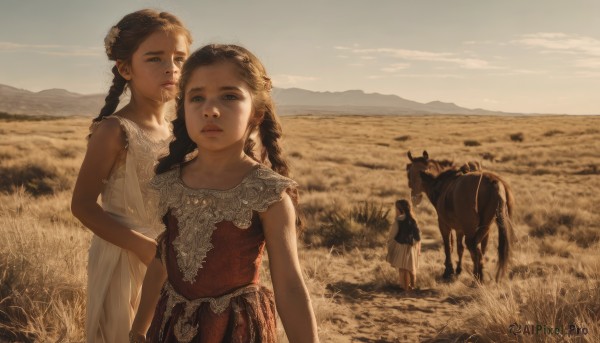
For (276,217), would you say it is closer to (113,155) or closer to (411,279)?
(113,155)

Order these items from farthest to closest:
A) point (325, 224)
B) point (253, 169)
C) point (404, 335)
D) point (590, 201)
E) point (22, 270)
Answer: point (590, 201) → point (325, 224) → point (404, 335) → point (22, 270) → point (253, 169)

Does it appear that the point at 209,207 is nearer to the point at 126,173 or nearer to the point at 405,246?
the point at 126,173

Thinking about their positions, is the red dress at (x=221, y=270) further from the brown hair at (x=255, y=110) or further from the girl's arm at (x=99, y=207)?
the girl's arm at (x=99, y=207)

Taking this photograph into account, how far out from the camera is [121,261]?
7.43 feet

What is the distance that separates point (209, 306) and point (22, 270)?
328cm

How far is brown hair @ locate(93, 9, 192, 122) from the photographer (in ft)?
7.64

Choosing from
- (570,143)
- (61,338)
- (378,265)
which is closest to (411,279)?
(378,265)

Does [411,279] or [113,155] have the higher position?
[113,155]

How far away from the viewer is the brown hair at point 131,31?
2330 mm

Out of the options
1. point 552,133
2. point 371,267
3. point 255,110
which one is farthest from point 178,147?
point 552,133

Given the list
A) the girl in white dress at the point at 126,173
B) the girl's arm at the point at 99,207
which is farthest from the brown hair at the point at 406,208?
the girl's arm at the point at 99,207

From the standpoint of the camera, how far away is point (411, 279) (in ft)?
20.7

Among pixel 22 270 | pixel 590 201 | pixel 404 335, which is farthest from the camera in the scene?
pixel 590 201

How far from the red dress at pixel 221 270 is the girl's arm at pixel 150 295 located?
0.16 metres
